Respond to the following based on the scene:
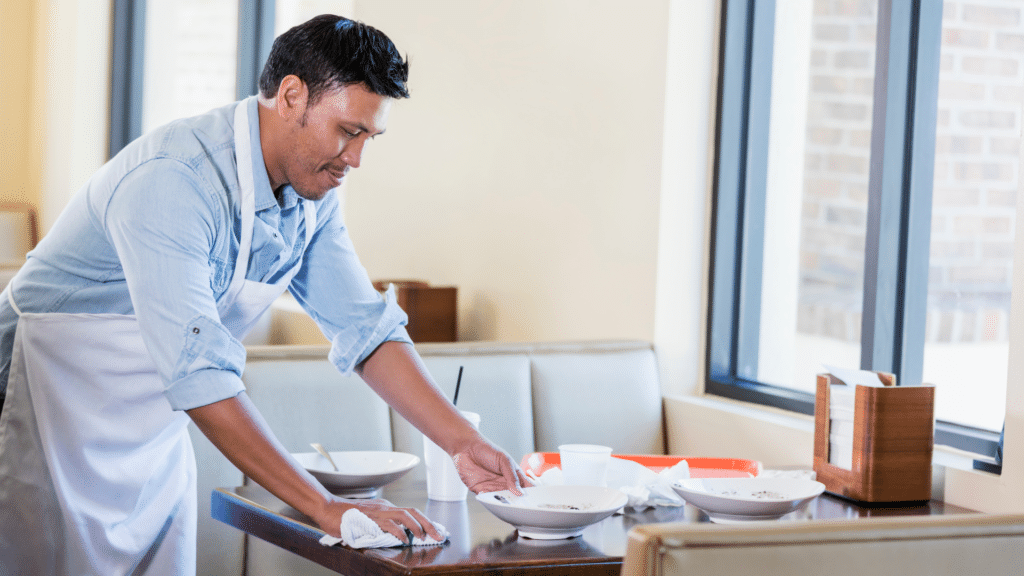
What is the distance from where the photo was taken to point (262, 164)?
1529mm

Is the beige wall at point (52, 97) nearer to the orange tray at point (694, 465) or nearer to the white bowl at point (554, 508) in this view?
the orange tray at point (694, 465)

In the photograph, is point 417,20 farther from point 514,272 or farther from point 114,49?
point 114,49

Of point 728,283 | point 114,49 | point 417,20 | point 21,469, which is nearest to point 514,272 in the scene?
point 728,283

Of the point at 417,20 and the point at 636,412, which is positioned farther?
the point at 417,20

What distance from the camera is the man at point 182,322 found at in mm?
1364

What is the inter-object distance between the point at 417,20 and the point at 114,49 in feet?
9.29

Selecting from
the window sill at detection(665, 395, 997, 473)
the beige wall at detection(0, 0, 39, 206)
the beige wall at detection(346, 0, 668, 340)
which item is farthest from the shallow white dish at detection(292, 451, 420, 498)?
the beige wall at detection(0, 0, 39, 206)

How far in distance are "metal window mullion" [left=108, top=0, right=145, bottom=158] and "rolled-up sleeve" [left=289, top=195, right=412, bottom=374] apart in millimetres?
4357

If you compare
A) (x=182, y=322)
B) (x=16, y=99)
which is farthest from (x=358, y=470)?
(x=16, y=99)

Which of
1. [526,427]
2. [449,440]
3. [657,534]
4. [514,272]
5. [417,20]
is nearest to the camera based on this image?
[657,534]

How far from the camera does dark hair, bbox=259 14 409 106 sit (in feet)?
4.77

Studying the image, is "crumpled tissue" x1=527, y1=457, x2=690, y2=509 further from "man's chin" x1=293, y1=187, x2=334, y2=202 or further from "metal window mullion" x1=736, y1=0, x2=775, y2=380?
"metal window mullion" x1=736, y1=0, x2=775, y2=380

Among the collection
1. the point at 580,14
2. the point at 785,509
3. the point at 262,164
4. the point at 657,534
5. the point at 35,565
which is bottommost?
the point at 35,565

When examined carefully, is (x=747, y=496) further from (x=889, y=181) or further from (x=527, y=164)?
(x=527, y=164)
